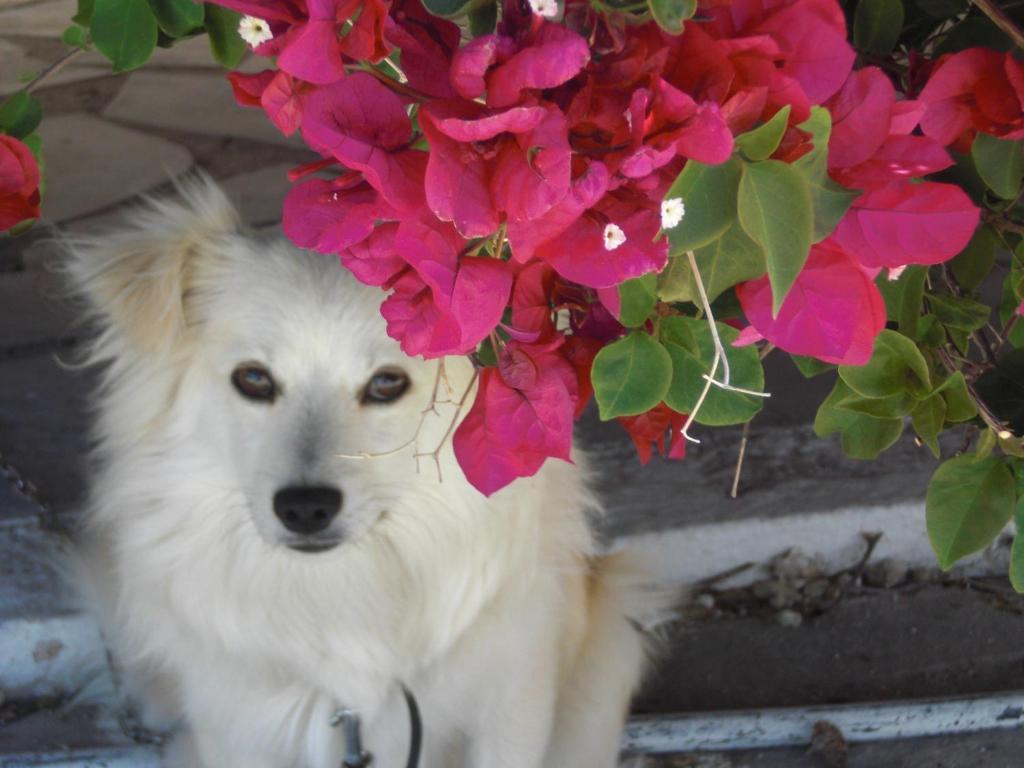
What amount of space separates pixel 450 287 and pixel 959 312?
496 millimetres

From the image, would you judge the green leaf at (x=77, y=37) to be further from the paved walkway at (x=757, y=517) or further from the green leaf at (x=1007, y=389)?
the paved walkway at (x=757, y=517)

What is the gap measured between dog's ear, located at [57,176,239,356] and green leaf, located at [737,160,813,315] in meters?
1.43

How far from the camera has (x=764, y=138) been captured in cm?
58

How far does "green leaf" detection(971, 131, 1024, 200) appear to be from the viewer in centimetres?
73

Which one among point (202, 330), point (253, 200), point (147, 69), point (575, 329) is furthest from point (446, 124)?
point (147, 69)

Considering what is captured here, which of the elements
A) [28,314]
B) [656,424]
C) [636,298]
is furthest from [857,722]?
[28,314]

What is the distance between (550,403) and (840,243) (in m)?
0.26

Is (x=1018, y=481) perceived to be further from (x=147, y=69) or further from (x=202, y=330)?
(x=147, y=69)

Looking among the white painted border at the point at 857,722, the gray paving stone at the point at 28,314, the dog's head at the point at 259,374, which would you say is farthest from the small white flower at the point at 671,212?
the gray paving stone at the point at 28,314

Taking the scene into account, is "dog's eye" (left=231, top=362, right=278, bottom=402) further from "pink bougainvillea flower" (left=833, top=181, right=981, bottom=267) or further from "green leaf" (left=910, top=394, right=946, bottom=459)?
"pink bougainvillea flower" (left=833, top=181, right=981, bottom=267)

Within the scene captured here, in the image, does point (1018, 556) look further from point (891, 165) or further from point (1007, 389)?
point (891, 165)

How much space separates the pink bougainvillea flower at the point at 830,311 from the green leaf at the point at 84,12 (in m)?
0.71

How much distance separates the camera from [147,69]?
18.3ft

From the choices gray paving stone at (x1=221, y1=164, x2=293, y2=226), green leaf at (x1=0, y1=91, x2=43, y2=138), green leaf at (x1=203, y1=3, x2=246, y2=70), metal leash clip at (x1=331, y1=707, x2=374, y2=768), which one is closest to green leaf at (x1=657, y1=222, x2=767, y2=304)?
green leaf at (x1=203, y1=3, x2=246, y2=70)
